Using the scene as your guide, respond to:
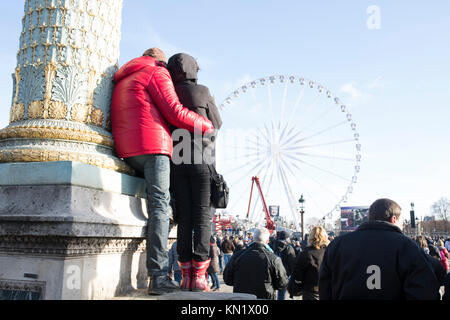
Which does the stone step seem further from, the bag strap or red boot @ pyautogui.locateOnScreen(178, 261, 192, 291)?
the bag strap

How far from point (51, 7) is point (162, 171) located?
4.95 ft

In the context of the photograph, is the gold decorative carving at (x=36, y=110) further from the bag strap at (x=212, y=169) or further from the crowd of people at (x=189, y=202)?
the bag strap at (x=212, y=169)

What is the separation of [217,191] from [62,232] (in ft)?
4.95

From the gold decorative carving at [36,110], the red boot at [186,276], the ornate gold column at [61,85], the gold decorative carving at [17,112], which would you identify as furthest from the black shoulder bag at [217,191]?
the gold decorative carving at [17,112]

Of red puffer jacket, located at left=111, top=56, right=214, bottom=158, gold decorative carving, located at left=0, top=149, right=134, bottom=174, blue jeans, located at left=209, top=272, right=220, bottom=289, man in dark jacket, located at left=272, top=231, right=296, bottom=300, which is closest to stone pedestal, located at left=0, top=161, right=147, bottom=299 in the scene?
gold decorative carving, located at left=0, top=149, right=134, bottom=174

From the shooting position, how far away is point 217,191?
3518mm

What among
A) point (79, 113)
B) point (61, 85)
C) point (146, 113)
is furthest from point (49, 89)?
point (146, 113)

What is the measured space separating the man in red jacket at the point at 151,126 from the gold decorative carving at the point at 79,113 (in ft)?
0.87

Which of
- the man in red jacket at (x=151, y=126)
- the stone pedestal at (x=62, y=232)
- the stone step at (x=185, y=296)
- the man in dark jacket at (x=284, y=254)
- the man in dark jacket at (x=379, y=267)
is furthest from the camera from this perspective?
the man in dark jacket at (x=284, y=254)

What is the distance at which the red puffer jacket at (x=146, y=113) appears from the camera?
3102 millimetres

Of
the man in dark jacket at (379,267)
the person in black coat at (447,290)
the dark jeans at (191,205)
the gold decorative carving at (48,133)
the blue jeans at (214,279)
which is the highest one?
the gold decorative carving at (48,133)

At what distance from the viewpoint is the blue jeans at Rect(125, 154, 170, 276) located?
2893mm

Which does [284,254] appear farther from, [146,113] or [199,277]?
[146,113]

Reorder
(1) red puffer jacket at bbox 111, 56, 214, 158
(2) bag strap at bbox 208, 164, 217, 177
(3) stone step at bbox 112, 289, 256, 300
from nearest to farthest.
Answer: (3) stone step at bbox 112, 289, 256, 300
(1) red puffer jacket at bbox 111, 56, 214, 158
(2) bag strap at bbox 208, 164, 217, 177
